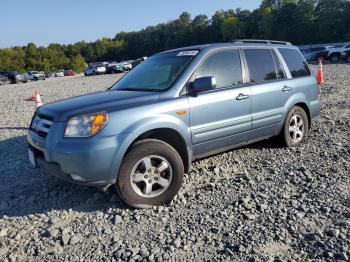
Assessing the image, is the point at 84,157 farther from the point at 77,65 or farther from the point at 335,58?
the point at 77,65

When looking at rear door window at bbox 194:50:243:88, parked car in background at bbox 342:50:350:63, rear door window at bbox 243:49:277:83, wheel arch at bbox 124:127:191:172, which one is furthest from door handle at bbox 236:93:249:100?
parked car in background at bbox 342:50:350:63

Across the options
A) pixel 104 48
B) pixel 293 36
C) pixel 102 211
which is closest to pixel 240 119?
pixel 102 211

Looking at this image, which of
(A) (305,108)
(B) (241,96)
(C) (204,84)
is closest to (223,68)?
(B) (241,96)

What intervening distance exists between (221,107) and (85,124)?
1771mm

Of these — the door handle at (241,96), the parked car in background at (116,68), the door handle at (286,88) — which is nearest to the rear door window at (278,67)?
the door handle at (286,88)

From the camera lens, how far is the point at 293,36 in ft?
259

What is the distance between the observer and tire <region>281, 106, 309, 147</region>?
588 cm

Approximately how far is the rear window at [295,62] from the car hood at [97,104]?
8.73 ft

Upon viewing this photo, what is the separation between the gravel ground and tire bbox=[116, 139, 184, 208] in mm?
135

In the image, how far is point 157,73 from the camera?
5051 mm

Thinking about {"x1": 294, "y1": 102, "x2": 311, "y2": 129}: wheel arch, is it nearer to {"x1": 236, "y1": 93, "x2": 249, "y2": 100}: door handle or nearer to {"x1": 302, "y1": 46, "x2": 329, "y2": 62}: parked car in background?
{"x1": 236, "y1": 93, "x2": 249, "y2": 100}: door handle

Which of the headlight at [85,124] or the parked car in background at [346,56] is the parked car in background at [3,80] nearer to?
the parked car in background at [346,56]

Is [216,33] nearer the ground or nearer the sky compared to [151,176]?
nearer the sky

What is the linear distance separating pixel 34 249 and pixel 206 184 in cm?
215
